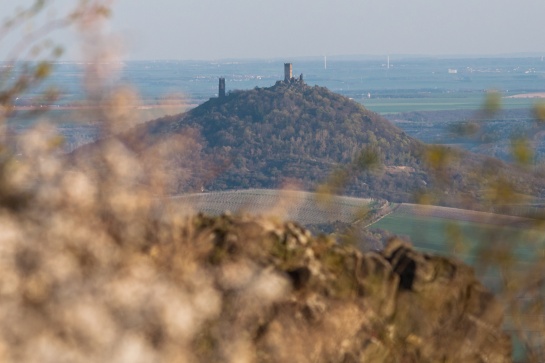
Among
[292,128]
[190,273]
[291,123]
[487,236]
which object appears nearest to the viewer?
[190,273]

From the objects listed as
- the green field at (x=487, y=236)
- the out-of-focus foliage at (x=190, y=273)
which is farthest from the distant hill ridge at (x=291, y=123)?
the out-of-focus foliage at (x=190, y=273)

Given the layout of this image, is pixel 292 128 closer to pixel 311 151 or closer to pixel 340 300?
pixel 311 151

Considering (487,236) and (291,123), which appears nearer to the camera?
(487,236)

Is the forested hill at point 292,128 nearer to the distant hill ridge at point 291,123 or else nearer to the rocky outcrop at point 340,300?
the distant hill ridge at point 291,123

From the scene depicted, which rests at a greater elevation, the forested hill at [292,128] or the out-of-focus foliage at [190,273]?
the out-of-focus foliage at [190,273]

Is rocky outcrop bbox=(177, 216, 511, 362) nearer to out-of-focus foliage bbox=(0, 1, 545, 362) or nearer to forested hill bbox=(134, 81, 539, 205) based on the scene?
out-of-focus foliage bbox=(0, 1, 545, 362)

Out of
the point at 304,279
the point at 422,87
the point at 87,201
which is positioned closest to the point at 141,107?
the point at 87,201

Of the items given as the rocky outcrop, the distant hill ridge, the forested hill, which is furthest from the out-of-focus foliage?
the distant hill ridge

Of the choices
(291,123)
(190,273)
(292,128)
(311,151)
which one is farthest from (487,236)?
(291,123)

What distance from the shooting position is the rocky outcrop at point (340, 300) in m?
2.56

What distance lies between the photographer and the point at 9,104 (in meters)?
3.06

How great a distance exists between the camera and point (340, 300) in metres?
2.78

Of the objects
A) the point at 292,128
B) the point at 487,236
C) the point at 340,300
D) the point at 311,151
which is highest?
the point at 487,236

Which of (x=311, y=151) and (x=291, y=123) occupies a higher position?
(x=291, y=123)
